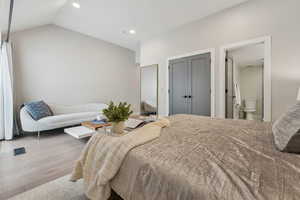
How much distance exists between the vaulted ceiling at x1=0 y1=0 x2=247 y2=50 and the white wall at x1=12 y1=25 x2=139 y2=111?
36cm

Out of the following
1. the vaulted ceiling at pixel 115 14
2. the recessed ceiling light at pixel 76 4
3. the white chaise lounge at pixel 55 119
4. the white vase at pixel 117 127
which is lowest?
the white chaise lounge at pixel 55 119

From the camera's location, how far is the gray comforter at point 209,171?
2.00 feet

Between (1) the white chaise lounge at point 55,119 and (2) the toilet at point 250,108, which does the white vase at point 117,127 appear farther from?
(2) the toilet at point 250,108

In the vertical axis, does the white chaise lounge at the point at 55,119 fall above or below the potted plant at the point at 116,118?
below

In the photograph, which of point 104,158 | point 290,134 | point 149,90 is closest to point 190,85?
point 149,90

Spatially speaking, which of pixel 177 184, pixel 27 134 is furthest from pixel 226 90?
pixel 27 134

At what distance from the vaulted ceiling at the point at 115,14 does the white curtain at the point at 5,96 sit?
60cm

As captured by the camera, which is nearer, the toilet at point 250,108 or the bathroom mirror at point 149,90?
the bathroom mirror at point 149,90

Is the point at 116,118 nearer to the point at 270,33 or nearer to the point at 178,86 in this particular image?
the point at 178,86

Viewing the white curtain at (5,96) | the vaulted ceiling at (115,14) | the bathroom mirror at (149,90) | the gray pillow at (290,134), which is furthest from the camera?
the bathroom mirror at (149,90)

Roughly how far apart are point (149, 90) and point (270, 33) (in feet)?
10.5

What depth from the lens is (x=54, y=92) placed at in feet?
14.0

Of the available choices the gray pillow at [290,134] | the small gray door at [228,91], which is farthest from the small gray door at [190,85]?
the gray pillow at [290,134]

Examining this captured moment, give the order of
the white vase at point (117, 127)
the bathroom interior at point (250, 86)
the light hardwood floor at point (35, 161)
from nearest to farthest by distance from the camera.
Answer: the white vase at point (117, 127)
the light hardwood floor at point (35, 161)
the bathroom interior at point (250, 86)
